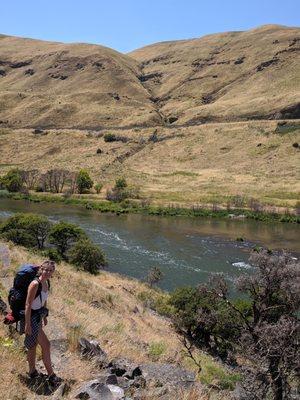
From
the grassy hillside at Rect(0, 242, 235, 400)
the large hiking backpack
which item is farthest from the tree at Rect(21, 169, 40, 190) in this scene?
the large hiking backpack

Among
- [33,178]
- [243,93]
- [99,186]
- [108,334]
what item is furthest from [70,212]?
[243,93]

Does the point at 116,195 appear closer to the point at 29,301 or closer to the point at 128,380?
the point at 128,380

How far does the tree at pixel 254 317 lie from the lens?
658 inches

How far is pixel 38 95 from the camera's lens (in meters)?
184

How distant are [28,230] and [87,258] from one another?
12.4 m

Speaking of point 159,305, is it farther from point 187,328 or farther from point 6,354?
point 6,354

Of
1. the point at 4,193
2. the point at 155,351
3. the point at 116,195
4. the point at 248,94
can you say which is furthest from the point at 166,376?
the point at 248,94

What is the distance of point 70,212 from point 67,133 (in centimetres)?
6681

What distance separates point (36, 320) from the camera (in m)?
8.41

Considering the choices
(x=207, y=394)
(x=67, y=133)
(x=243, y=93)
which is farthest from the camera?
(x=243, y=93)

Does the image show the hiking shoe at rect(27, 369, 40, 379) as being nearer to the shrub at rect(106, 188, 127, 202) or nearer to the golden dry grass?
the golden dry grass

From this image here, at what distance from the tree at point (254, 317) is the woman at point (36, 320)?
8.06 metres

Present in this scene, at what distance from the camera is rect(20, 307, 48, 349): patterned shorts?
8203 millimetres

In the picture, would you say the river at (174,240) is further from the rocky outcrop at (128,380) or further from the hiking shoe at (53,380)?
the hiking shoe at (53,380)
